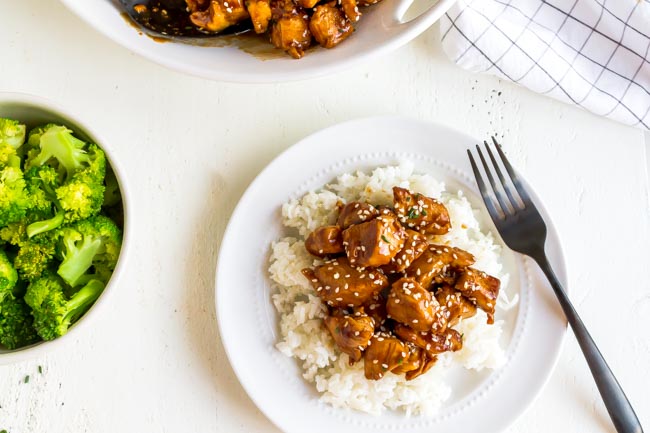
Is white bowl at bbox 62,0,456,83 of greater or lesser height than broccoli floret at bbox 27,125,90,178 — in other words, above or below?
above

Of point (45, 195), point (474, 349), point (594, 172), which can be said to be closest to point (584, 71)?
point (594, 172)

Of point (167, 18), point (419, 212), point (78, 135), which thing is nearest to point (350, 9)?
point (167, 18)

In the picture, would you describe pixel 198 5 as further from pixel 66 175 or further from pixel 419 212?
pixel 419 212

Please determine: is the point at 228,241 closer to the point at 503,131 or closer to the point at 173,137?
the point at 173,137

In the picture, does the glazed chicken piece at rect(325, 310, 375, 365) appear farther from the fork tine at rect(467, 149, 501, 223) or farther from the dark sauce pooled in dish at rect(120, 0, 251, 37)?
the dark sauce pooled in dish at rect(120, 0, 251, 37)

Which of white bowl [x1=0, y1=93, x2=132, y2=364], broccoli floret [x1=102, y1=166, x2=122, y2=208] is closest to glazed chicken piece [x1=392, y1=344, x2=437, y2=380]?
white bowl [x1=0, y1=93, x2=132, y2=364]
